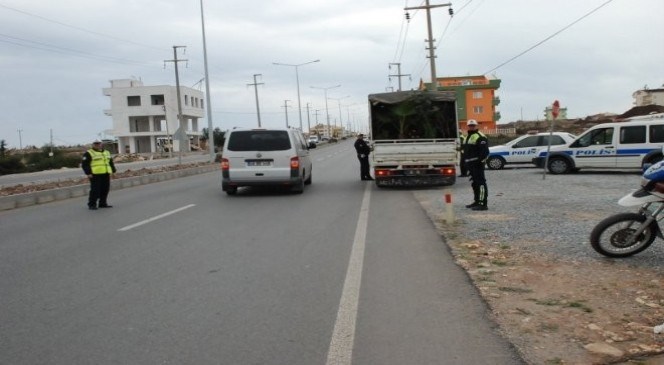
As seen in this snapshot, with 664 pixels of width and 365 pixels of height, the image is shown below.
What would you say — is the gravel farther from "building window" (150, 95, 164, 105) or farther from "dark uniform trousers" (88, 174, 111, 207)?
"building window" (150, 95, 164, 105)

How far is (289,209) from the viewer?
12.5 meters

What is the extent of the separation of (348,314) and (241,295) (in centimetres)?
121

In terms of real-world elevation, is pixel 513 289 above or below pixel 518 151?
below

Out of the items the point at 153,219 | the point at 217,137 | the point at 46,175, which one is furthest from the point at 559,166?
the point at 217,137

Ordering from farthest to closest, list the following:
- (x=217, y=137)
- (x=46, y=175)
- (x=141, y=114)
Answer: (x=217, y=137) < (x=141, y=114) < (x=46, y=175)

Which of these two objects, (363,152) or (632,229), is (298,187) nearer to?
(363,152)

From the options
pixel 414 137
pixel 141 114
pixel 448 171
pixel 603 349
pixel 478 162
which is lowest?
pixel 603 349

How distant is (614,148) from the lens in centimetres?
1897

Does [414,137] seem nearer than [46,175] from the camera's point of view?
Yes

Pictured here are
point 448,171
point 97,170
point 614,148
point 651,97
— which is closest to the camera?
point 97,170

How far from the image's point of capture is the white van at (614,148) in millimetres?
18312

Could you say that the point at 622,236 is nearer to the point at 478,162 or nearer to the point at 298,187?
the point at 478,162

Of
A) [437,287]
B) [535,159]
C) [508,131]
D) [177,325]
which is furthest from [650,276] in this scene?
[508,131]

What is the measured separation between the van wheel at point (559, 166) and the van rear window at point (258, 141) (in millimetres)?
10003
